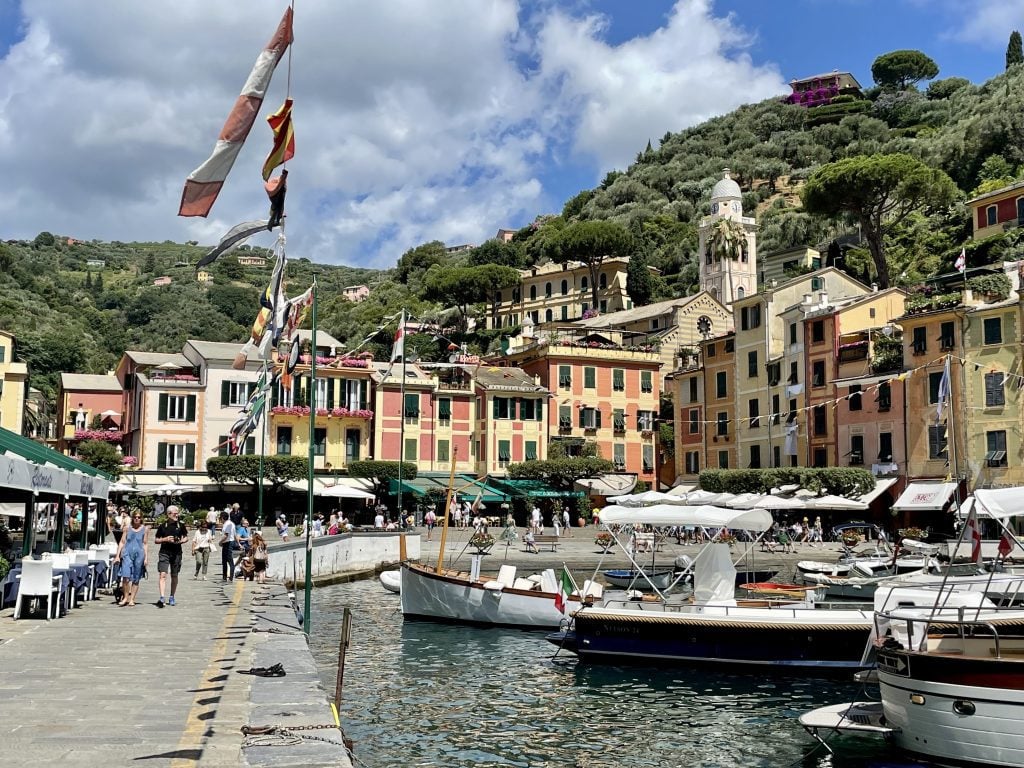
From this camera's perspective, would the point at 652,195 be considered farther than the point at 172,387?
Yes

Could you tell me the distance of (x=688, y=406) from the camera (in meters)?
71.0

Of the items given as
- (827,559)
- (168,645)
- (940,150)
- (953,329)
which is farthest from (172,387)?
(940,150)

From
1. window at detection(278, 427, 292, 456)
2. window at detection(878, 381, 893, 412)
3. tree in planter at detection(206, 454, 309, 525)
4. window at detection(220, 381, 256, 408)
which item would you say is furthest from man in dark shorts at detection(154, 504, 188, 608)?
window at detection(220, 381, 256, 408)

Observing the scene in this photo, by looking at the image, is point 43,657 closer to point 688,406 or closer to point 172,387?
point 172,387

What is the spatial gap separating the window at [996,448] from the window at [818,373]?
10.1 meters

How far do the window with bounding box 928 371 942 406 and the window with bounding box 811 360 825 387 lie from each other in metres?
6.85

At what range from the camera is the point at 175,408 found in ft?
212

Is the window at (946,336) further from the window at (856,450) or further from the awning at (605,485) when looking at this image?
the awning at (605,485)

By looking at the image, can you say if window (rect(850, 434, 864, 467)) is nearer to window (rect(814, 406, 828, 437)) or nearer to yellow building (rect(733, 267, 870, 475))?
window (rect(814, 406, 828, 437))

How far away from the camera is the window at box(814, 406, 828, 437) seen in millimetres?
58719

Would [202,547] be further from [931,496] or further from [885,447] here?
[885,447]

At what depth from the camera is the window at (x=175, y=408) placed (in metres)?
64.4

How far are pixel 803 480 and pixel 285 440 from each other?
31759mm

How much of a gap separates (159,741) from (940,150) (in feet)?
382
